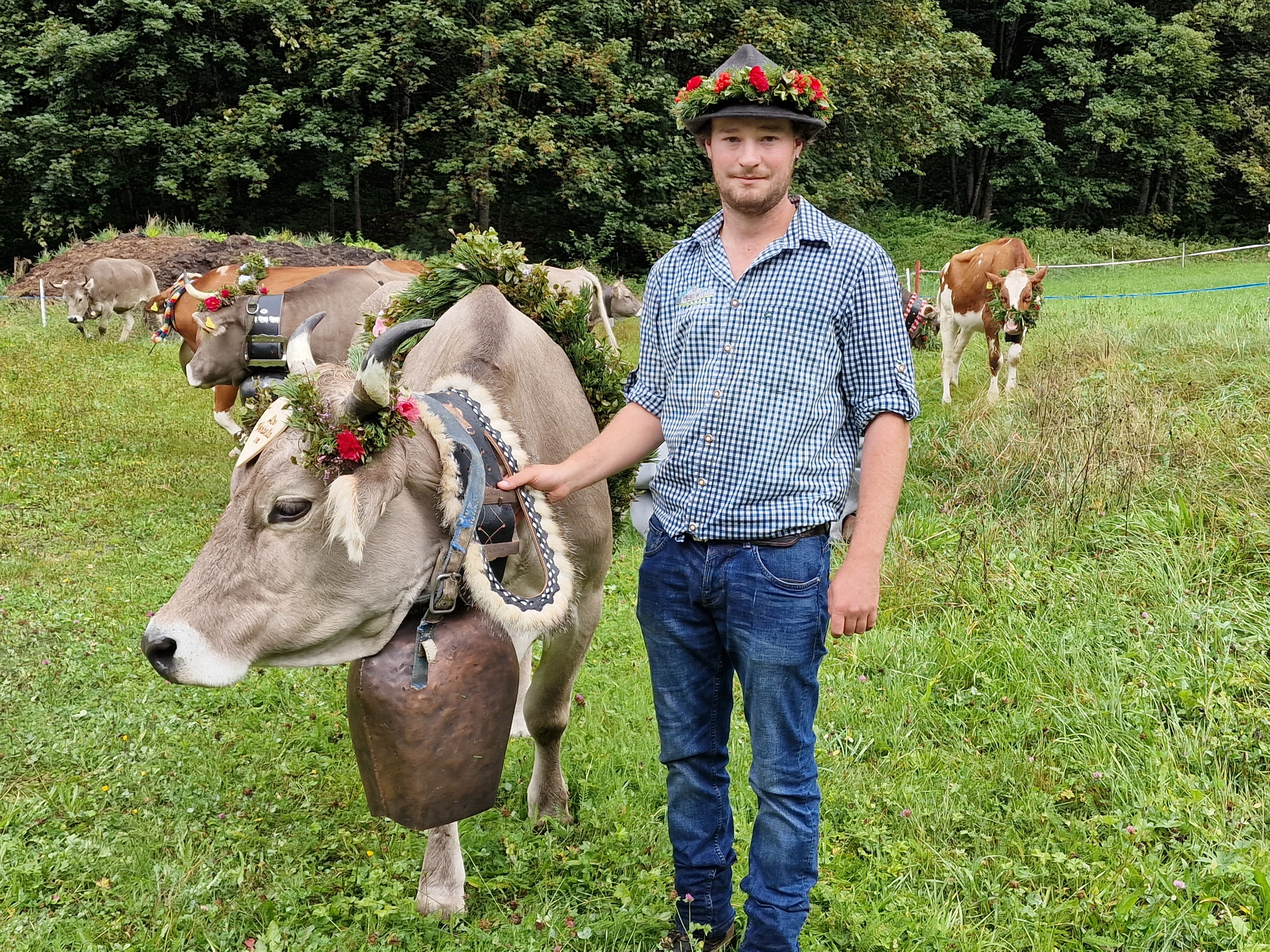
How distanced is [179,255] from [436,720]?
19543 mm

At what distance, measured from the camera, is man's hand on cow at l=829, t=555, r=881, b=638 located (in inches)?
94.0

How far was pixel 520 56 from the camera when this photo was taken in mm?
23453

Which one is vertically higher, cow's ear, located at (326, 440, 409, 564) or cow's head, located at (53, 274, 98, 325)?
cow's ear, located at (326, 440, 409, 564)

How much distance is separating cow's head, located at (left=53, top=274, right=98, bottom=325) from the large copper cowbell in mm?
16359

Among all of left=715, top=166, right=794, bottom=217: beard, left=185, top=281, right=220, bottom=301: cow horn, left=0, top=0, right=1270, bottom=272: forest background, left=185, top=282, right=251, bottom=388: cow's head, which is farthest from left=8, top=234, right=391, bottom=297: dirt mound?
left=715, top=166, right=794, bottom=217: beard

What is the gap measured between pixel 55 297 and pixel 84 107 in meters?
8.02

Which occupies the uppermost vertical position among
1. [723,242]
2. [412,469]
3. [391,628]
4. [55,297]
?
[723,242]

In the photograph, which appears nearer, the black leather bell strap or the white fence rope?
the black leather bell strap

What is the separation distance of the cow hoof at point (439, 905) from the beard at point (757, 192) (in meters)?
2.39

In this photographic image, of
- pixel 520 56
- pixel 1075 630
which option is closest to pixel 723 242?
pixel 1075 630

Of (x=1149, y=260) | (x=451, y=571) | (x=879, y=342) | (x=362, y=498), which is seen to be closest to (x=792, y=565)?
(x=879, y=342)

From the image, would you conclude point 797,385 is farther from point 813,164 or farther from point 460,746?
point 813,164

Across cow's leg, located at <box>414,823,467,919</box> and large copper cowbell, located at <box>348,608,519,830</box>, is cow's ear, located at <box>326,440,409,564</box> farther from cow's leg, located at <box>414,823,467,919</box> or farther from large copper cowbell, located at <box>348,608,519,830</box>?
cow's leg, located at <box>414,823,467,919</box>

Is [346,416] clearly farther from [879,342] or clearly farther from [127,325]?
[127,325]
